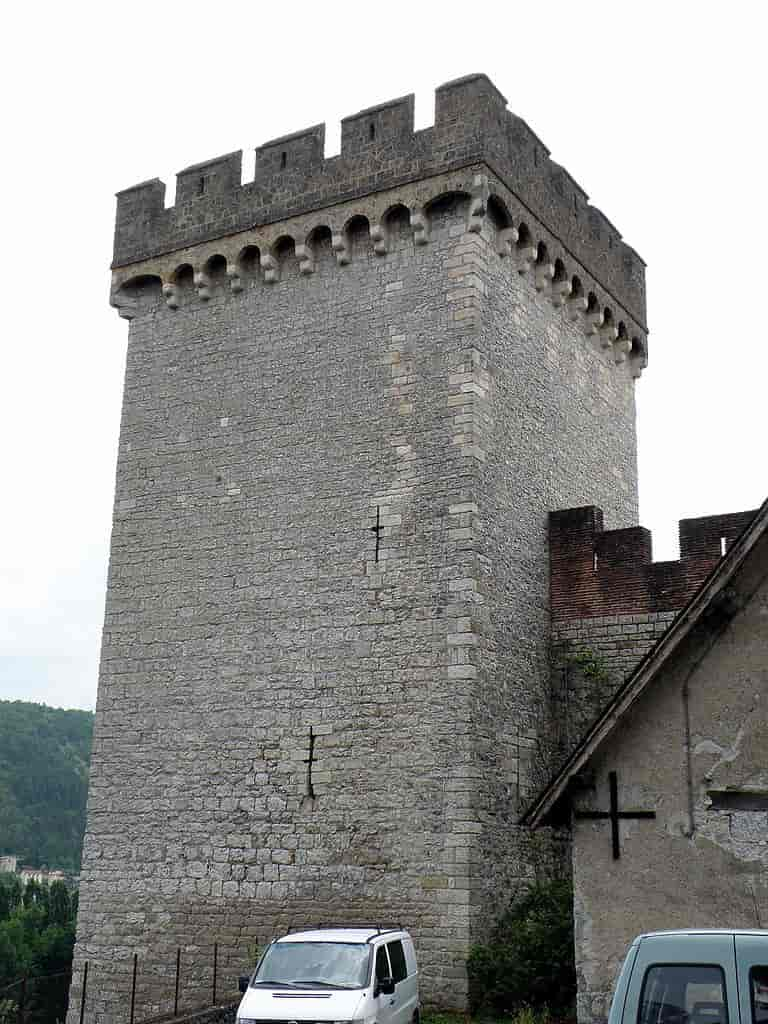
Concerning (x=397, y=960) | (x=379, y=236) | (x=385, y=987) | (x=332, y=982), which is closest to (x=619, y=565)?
(x=379, y=236)

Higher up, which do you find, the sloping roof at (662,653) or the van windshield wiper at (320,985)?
the sloping roof at (662,653)

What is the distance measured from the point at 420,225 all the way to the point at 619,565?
5313mm

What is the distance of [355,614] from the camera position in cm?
1504

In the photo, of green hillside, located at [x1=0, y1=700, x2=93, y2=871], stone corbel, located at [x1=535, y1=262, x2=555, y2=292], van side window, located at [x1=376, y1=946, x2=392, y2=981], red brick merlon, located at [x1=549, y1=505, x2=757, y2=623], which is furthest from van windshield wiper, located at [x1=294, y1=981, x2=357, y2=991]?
green hillside, located at [x1=0, y1=700, x2=93, y2=871]

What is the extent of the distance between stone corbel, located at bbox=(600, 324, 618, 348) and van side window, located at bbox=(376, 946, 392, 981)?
11.1m

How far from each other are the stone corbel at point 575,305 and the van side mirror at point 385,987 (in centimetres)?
1078

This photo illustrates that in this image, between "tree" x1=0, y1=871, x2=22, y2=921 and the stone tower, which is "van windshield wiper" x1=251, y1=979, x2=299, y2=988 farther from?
"tree" x1=0, y1=871, x2=22, y2=921

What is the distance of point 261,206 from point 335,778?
8.29 m

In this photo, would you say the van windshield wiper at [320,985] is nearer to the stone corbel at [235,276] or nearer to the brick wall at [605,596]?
the brick wall at [605,596]

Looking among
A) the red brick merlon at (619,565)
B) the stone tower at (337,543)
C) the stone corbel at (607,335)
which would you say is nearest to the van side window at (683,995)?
the stone tower at (337,543)

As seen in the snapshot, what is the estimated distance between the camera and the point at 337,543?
1546cm

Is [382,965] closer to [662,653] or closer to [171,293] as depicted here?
[662,653]

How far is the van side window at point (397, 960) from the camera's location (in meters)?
11.3

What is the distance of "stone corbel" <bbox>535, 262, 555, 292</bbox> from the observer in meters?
17.2
